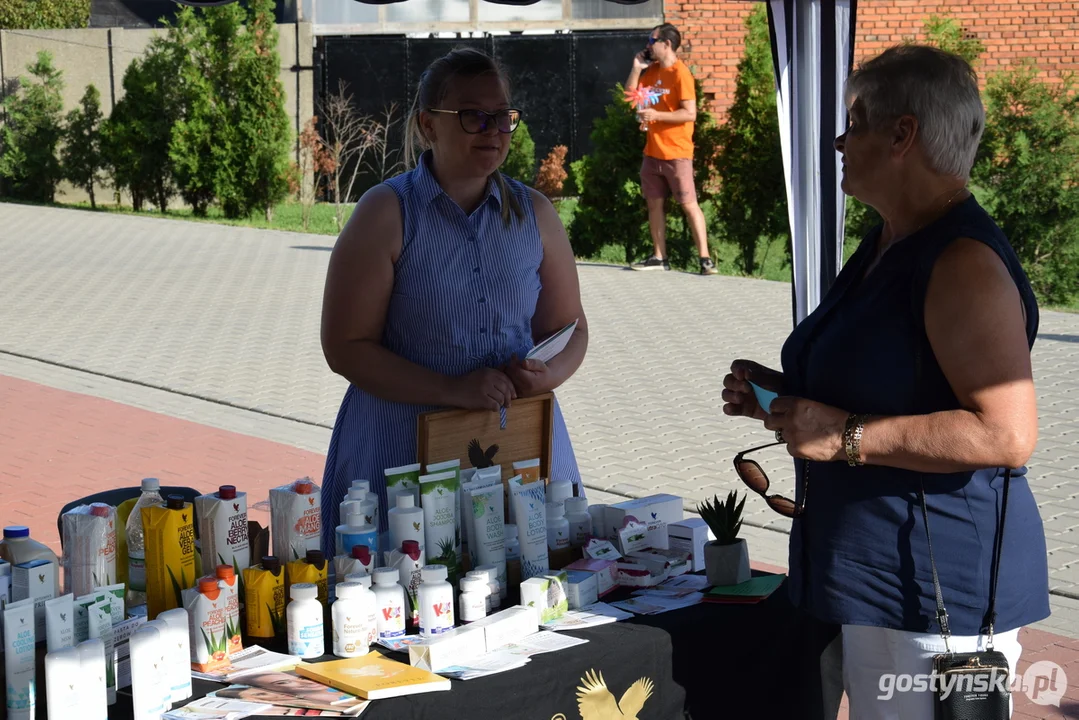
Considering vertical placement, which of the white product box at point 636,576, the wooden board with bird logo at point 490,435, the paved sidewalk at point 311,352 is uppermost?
the wooden board with bird logo at point 490,435

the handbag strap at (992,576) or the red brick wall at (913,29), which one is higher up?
the red brick wall at (913,29)

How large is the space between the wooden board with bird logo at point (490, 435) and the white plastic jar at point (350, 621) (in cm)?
67

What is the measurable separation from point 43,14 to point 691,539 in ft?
99.1

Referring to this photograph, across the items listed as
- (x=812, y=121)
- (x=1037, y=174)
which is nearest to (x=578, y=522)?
(x=812, y=121)

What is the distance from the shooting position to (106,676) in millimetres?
2146

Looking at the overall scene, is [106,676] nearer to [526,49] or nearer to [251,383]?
[251,383]

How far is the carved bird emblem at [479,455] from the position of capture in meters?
3.17

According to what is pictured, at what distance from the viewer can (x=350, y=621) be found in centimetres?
241

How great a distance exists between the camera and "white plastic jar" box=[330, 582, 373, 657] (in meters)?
2.40

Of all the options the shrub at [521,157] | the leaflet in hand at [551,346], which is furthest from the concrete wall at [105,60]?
the leaflet in hand at [551,346]

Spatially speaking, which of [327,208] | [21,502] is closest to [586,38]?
[327,208]

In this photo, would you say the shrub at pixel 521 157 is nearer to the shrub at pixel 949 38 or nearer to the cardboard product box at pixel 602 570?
the shrub at pixel 949 38

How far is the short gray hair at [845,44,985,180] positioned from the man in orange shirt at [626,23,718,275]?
33.7 ft

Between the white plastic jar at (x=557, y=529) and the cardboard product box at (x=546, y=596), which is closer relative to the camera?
the cardboard product box at (x=546, y=596)
